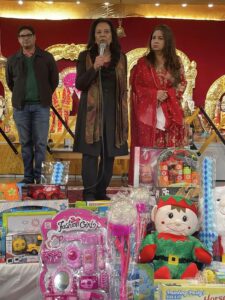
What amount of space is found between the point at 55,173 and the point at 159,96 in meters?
0.81

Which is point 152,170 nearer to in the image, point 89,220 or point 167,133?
point 167,133

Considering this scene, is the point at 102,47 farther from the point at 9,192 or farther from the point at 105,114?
the point at 9,192

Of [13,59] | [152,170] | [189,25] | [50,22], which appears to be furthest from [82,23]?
[152,170]

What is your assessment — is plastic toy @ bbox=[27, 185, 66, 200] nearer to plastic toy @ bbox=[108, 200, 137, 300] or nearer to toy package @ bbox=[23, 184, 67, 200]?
toy package @ bbox=[23, 184, 67, 200]

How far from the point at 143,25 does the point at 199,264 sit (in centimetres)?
502

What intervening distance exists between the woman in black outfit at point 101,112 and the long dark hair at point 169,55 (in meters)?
0.28

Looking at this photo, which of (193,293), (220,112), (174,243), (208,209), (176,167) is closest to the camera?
(193,293)

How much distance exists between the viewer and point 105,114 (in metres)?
2.75

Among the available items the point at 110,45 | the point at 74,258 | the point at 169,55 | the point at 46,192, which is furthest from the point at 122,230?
the point at 169,55

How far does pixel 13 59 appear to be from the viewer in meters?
3.42

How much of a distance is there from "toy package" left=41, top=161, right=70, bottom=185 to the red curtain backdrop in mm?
3595

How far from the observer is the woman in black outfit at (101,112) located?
8.93 ft

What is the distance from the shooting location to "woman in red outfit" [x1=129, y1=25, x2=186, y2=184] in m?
2.97

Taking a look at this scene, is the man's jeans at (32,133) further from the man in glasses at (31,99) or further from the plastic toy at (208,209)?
the plastic toy at (208,209)
